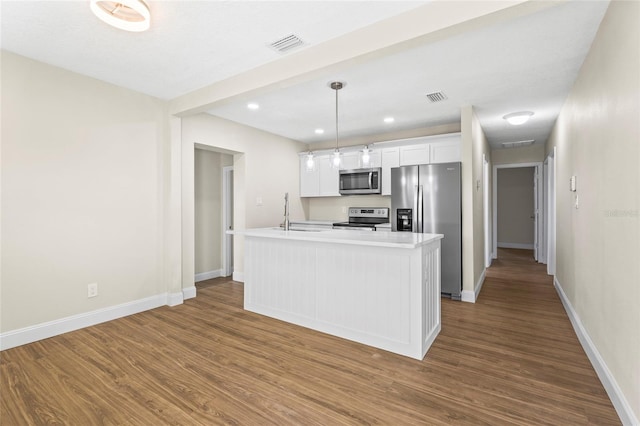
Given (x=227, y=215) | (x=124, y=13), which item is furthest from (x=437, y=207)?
(x=124, y=13)

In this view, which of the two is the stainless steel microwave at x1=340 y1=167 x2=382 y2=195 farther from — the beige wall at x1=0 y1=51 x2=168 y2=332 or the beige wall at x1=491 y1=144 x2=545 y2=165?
the beige wall at x1=491 y1=144 x2=545 y2=165

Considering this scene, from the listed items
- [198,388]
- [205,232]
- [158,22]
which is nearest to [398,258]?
[198,388]

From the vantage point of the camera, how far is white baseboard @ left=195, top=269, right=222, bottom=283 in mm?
5252

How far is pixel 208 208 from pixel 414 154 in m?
3.54

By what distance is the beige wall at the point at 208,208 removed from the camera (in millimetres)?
5242

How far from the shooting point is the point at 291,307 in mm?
3322

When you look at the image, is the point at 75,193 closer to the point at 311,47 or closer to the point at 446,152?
the point at 311,47

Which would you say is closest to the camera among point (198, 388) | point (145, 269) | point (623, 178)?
point (623, 178)

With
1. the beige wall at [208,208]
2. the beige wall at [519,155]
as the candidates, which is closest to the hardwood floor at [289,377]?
the beige wall at [208,208]

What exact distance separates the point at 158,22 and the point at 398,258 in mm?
2563

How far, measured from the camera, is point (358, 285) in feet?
9.32

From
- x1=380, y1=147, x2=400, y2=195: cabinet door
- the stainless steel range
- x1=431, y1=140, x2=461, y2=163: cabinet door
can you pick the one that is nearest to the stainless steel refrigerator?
x1=431, y1=140, x2=461, y2=163: cabinet door

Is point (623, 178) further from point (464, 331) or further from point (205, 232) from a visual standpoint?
point (205, 232)

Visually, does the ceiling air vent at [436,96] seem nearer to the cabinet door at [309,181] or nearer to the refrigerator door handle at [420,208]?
the refrigerator door handle at [420,208]
